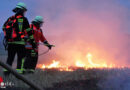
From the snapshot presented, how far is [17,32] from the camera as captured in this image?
6484mm

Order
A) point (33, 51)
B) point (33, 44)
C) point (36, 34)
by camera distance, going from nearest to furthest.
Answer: point (33, 44)
point (33, 51)
point (36, 34)

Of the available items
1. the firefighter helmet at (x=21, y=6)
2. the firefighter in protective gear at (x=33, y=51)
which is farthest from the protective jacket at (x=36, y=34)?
the firefighter helmet at (x=21, y=6)

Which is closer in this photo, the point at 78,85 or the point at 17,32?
the point at 17,32

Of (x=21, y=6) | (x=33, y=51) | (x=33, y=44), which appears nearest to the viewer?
(x=21, y=6)

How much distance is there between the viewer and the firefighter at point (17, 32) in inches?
255

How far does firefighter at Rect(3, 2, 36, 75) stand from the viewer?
21.3 feet

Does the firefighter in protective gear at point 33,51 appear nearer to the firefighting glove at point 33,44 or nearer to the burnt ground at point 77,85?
the firefighting glove at point 33,44

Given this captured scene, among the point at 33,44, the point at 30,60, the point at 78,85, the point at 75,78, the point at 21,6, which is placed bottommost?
the point at 78,85

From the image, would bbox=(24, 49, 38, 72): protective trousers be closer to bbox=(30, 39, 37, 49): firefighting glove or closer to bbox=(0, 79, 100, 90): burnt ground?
bbox=(30, 39, 37, 49): firefighting glove

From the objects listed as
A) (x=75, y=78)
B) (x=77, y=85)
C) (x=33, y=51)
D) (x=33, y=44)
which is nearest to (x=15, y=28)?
(x=33, y=44)

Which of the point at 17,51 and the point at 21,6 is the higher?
the point at 21,6

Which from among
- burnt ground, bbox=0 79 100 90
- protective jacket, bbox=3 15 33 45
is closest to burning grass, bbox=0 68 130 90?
burnt ground, bbox=0 79 100 90

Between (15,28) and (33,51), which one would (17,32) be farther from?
(33,51)

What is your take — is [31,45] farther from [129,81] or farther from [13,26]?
[129,81]
